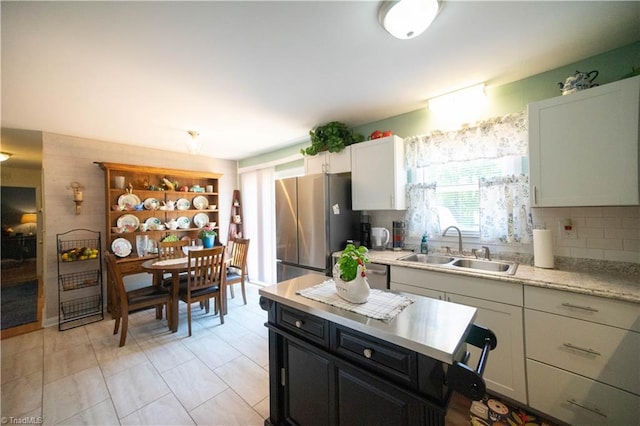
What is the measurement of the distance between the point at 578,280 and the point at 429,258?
105 centimetres

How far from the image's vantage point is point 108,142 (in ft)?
11.4

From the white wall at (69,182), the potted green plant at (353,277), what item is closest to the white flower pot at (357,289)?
the potted green plant at (353,277)

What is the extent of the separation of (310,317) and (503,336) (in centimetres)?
140

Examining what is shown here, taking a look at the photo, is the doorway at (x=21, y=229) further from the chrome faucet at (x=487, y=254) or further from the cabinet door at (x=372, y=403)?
the chrome faucet at (x=487, y=254)

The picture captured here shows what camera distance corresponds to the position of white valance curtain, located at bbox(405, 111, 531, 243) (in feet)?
6.56

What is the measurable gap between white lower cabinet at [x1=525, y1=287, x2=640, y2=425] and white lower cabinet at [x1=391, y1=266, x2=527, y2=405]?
48mm

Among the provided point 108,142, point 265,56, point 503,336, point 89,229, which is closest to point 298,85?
point 265,56

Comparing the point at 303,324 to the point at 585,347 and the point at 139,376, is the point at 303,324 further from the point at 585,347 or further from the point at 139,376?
the point at 139,376

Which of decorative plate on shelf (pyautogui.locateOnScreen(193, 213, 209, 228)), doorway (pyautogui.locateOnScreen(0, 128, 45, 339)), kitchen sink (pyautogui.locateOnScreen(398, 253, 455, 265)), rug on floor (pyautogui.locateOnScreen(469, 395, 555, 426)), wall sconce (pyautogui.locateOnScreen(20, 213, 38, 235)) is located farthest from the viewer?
wall sconce (pyautogui.locateOnScreen(20, 213, 38, 235))

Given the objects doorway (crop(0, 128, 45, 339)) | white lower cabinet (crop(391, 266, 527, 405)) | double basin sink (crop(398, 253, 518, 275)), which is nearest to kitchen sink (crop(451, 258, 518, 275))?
double basin sink (crop(398, 253, 518, 275))

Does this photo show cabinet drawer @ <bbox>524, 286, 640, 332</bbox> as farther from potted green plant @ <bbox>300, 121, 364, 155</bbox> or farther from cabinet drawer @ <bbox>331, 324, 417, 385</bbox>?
potted green plant @ <bbox>300, 121, 364, 155</bbox>

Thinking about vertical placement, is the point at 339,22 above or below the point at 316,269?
above

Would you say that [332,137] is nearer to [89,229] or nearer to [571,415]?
[571,415]

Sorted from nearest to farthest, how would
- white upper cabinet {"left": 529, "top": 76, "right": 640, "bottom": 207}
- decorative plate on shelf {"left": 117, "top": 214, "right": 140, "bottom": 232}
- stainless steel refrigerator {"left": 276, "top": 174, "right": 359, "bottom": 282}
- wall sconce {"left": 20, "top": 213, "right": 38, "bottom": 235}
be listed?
white upper cabinet {"left": 529, "top": 76, "right": 640, "bottom": 207} < stainless steel refrigerator {"left": 276, "top": 174, "right": 359, "bottom": 282} < decorative plate on shelf {"left": 117, "top": 214, "right": 140, "bottom": 232} < wall sconce {"left": 20, "top": 213, "right": 38, "bottom": 235}
